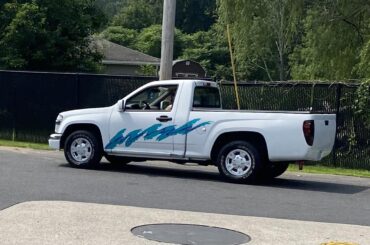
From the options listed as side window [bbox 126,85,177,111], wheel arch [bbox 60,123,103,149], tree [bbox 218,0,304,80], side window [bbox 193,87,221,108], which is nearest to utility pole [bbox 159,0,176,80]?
side window [bbox 193,87,221,108]

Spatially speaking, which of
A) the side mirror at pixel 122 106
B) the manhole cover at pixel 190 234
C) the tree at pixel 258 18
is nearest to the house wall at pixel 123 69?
the tree at pixel 258 18

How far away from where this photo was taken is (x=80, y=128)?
14719mm

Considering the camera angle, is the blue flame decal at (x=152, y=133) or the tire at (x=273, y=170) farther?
the tire at (x=273, y=170)

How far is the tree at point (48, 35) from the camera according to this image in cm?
2622

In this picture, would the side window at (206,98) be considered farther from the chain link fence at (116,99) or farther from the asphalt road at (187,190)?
the chain link fence at (116,99)

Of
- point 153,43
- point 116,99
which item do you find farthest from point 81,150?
point 153,43

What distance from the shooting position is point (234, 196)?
11688mm

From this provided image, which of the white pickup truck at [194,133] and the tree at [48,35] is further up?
the tree at [48,35]

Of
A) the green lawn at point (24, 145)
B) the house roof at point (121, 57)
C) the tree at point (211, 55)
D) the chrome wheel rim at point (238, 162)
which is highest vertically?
the tree at point (211, 55)

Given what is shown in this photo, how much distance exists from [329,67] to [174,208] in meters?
14.8

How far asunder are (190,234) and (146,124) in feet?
18.3

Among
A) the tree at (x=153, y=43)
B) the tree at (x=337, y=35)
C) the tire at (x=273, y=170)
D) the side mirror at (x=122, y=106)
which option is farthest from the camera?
the tree at (x=153, y=43)

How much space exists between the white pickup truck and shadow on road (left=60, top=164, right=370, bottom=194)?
25 cm

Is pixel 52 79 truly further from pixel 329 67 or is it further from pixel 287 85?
pixel 329 67
